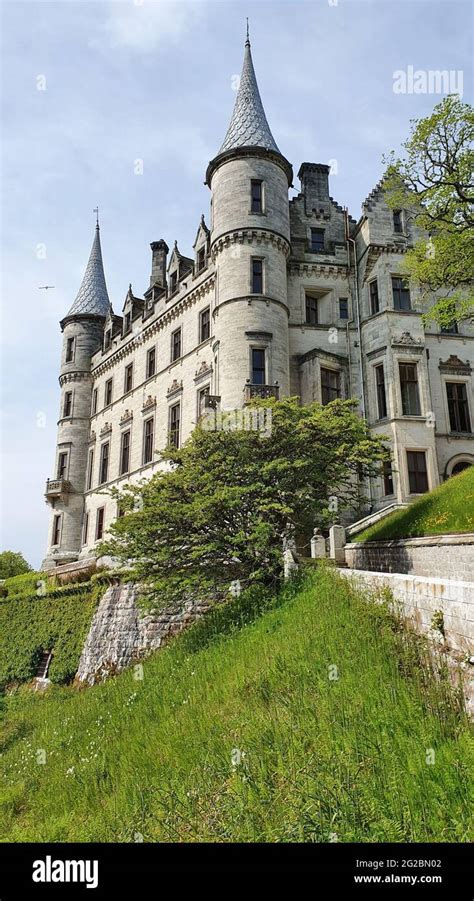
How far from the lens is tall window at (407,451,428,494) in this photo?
23375 mm

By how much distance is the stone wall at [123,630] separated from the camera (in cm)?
1722

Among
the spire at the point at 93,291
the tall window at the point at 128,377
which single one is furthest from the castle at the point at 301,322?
the spire at the point at 93,291

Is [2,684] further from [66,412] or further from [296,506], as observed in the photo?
[66,412]

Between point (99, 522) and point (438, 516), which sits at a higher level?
point (99, 522)

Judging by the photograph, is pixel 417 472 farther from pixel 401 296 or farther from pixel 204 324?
pixel 204 324

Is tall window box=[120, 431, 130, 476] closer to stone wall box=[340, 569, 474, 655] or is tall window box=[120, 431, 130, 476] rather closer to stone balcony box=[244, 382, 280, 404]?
stone balcony box=[244, 382, 280, 404]

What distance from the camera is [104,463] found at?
3759 centimetres

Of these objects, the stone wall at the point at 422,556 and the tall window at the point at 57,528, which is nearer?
the stone wall at the point at 422,556

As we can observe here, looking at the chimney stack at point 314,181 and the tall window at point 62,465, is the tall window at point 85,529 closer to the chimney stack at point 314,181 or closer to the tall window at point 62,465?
the tall window at point 62,465

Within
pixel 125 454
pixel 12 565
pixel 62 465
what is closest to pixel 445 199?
pixel 125 454

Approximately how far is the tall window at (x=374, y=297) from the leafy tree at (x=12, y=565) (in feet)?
115
